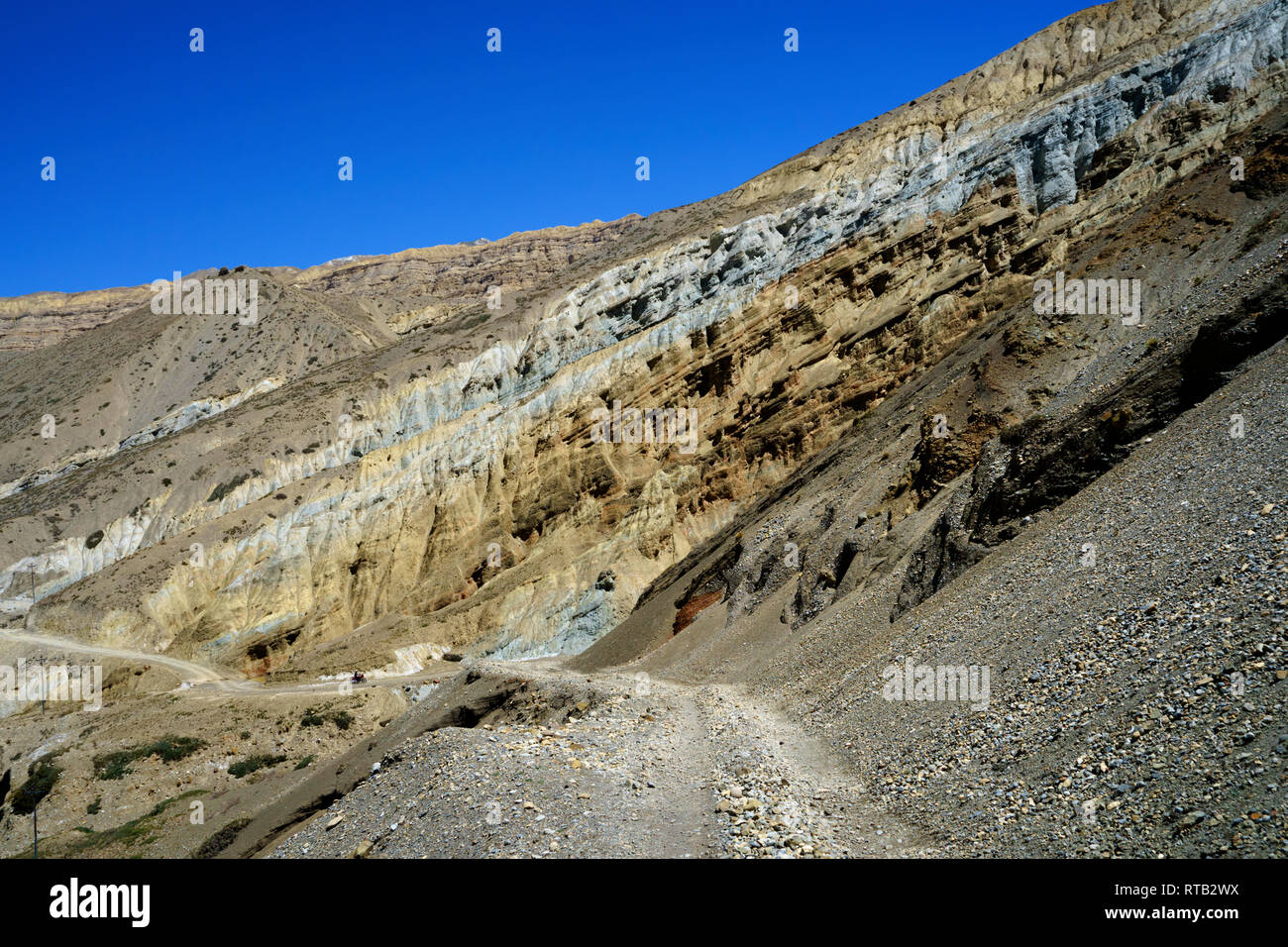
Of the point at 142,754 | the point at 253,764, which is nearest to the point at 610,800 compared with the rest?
the point at 253,764

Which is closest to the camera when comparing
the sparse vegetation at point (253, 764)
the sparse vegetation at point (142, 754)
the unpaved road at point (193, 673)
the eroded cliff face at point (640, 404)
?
the sparse vegetation at point (142, 754)

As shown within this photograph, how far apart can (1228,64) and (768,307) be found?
21841 mm

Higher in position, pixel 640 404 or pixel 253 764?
pixel 640 404

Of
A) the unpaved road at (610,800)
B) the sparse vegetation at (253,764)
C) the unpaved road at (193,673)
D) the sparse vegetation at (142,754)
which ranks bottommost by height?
the unpaved road at (193,673)

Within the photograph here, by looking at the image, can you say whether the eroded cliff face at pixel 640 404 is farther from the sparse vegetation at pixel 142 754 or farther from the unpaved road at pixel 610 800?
the sparse vegetation at pixel 142 754

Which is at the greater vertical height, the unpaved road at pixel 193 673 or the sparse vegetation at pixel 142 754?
the sparse vegetation at pixel 142 754

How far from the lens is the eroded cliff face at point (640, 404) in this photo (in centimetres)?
3834

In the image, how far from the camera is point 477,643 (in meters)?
42.9

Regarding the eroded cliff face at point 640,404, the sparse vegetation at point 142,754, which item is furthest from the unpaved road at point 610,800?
the sparse vegetation at point 142,754

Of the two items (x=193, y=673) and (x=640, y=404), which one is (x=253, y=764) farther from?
(x=640, y=404)

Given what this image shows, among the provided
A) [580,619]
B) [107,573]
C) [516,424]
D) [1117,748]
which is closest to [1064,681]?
[1117,748]

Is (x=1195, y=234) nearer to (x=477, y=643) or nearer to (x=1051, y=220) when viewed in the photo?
(x=1051, y=220)

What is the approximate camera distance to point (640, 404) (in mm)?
48875

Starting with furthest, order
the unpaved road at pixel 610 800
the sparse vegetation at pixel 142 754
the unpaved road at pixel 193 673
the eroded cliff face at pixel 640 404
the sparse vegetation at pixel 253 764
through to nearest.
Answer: the unpaved road at pixel 193 673 < the eroded cliff face at pixel 640 404 < the sparse vegetation at pixel 253 764 < the sparse vegetation at pixel 142 754 < the unpaved road at pixel 610 800
